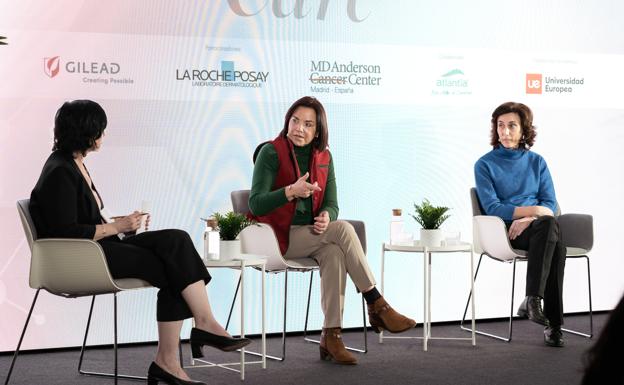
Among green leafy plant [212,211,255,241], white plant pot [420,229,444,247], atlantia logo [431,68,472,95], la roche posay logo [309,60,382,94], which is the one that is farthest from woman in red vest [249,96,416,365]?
atlantia logo [431,68,472,95]

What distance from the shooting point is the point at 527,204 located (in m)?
5.11

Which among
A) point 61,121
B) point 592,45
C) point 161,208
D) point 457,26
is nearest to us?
point 61,121

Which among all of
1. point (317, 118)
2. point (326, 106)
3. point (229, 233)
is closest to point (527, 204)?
point (326, 106)

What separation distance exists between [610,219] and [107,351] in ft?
11.6

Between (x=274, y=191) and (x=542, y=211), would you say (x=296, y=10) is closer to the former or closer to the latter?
(x=274, y=191)

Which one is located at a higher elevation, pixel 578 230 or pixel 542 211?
pixel 542 211

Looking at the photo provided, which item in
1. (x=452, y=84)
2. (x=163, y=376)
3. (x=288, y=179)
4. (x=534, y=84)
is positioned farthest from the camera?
(x=534, y=84)

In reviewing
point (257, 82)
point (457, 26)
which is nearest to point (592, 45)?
point (457, 26)

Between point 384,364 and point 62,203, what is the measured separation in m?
1.74

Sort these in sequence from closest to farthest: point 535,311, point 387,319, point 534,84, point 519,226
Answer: point 387,319
point 535,311
point 519,226
point 534,84

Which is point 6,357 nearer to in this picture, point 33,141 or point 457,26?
point 33,141

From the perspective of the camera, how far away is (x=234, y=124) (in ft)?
16.5

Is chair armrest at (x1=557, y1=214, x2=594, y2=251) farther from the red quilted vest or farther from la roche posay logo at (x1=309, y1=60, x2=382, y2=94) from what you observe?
the red quilted vest

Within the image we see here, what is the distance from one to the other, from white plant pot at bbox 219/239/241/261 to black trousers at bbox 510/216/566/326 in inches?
67.8
